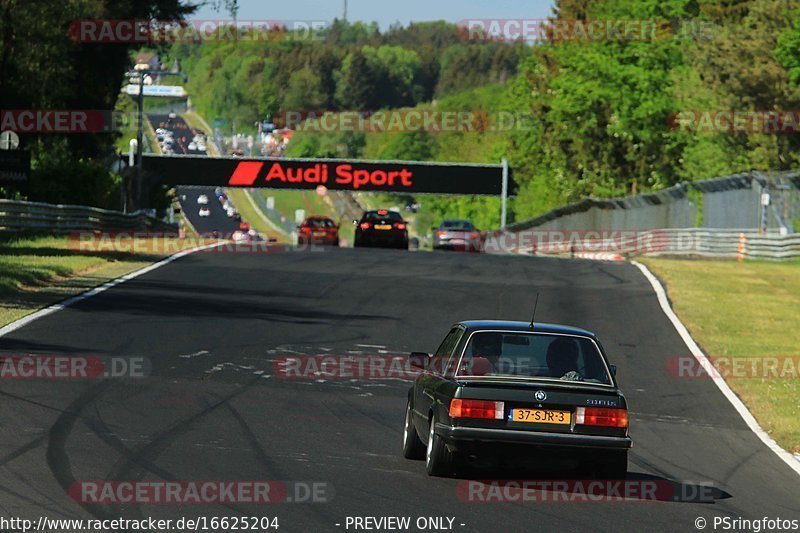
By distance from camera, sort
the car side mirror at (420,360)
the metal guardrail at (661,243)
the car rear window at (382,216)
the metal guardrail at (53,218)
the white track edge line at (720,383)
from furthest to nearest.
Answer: the car rear window at (382,216) → the metal guardrail at (661,243) → the metal guardrail at (53,218) → the white track edge line at (720,383) → the car side mirror at (420,360)

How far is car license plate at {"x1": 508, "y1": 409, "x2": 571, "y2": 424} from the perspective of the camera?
33.6 feet

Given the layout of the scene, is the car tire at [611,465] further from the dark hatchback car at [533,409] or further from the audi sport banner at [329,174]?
the audi sport banner at [329,174]

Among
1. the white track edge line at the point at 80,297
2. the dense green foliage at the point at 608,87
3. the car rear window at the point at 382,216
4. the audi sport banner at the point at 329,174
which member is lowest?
the white track edge line at the point at 80,297

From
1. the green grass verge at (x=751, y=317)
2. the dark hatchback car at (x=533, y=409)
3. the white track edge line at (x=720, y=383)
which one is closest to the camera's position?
the dark hatchback car at (x=533, y=409)

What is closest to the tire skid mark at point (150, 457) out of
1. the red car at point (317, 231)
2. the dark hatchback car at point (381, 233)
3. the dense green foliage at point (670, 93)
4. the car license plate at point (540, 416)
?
the car license plate at point (540, 416)

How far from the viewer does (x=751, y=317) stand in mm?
27203

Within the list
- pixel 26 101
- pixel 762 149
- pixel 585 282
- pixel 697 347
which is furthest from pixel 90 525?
pixel 762 149

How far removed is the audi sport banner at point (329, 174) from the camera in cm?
7769

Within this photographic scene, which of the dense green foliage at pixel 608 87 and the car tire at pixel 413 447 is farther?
the dense green foliage at pixel 608 87

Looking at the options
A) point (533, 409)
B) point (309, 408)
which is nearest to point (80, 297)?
point (309, 408)

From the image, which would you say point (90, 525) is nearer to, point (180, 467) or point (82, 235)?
point (180, 467)

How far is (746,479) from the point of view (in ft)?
39.7

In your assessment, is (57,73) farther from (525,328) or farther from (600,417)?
(600,417)

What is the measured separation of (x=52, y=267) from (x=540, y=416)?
66.4 feet
